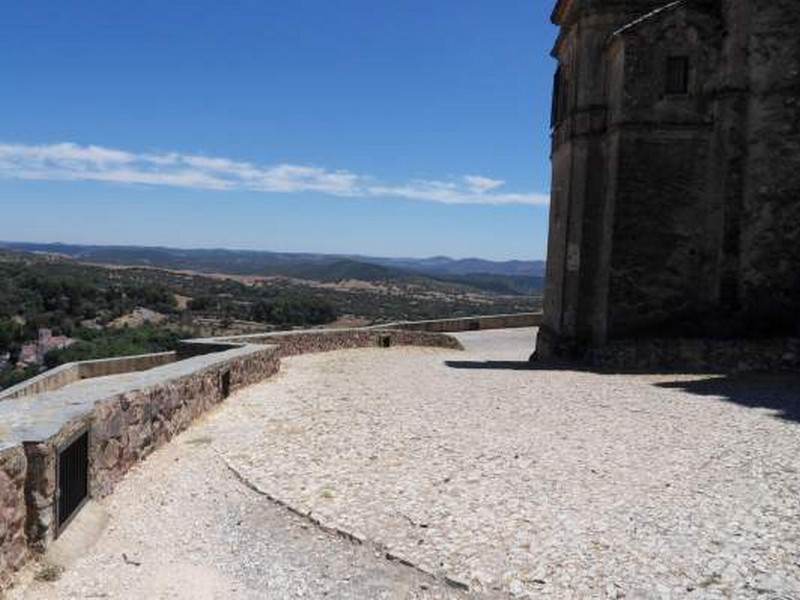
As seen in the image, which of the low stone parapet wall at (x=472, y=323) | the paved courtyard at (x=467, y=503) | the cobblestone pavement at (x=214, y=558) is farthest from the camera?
the low stone parapet wall at (x=472, y=323)

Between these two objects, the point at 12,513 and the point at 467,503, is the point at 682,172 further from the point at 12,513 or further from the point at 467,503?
the point at 12,513

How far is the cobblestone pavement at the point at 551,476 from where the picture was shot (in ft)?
17.2

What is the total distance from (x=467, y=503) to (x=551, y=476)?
1.26 metres

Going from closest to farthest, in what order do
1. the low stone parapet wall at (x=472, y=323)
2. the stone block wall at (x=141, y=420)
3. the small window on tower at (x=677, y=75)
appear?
the stone block wall at (x=141, y=420) → the small window on tower at (x=677, y=75) → the low stone parapet wall at (x=472, y=323)

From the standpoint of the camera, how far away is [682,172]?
1656 centimetres

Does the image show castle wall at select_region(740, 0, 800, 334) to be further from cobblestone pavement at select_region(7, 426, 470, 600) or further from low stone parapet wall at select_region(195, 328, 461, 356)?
cobblestone pavement at select_region(7, 426, 470, 600)

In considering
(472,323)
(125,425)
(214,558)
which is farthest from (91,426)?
(472,323)

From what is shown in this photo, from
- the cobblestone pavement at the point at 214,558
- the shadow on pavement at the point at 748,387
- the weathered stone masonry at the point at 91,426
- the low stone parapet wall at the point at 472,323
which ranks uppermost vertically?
the weathered stone masonry at the point at 91,426

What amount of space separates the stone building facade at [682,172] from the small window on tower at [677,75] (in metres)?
0.02

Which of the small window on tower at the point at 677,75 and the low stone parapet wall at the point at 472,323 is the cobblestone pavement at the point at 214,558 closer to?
the small window on tower at the point at 677,75

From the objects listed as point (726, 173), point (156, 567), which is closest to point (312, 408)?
point (156, 567)

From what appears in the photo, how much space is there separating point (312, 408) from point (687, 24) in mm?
12241

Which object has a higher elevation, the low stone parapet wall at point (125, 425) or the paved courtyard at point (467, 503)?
the low stone parapet wall at point (125, 425)

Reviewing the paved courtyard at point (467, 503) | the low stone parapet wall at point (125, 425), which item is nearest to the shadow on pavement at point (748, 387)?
the paved courtyard at point (467, 503)
